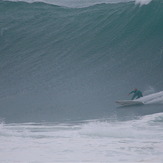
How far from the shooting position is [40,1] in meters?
19.7

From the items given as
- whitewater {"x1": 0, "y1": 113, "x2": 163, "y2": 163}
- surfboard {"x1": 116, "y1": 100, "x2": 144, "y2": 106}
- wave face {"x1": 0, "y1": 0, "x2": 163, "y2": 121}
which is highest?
wave face {"x1": 0, "y1": 0, "x2": 163, "y2": 121}

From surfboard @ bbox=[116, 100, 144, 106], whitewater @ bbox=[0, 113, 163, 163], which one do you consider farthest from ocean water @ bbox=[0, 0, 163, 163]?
surfboard @ bbox=[116, 100, 144, 106]

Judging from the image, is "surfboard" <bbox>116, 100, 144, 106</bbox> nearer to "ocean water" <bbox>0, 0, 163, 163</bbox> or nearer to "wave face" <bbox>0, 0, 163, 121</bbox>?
"ocean water" <bbox>0, 0, 163, 163</bbox>

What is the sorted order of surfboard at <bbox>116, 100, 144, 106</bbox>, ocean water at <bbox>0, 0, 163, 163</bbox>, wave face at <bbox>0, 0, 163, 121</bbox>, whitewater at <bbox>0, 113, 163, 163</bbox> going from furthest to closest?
wave face at <bbox>0, 0, 163, 121</bbox>, surfboard at <bbox>116, 100, 144, 106</bbox>, ocean water at <bbox>0, 0, 163, 163</bbox>, whitewater at <bbox>0, 113, 163, 163</bbox>

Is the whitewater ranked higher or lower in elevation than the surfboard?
lower

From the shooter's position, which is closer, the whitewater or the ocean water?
the whitewater

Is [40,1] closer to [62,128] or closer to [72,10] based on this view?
[72,10]

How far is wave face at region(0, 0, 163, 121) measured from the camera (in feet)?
37.3

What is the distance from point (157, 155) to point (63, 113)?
194 inches

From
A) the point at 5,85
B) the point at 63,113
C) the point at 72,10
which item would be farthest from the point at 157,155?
the point at 72,10

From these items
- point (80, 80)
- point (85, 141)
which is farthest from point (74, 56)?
point (85, 141)

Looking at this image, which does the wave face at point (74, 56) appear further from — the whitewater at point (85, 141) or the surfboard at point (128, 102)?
the whitewater at point (85, 141)

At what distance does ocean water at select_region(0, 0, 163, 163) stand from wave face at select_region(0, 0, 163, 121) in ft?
0.13

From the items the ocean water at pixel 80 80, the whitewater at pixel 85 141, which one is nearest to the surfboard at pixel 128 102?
the ocean water at pixel 80 80
